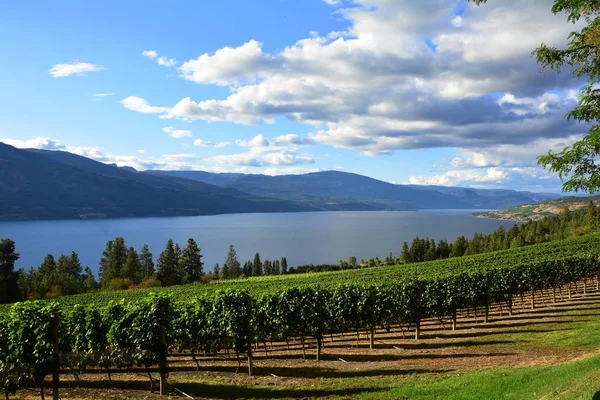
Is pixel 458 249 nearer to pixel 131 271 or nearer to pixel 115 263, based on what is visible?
pixel 131 271

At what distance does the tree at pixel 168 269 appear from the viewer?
283 feet

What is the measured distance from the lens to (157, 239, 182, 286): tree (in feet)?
283

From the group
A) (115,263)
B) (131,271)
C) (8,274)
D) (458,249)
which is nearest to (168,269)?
(131,271)

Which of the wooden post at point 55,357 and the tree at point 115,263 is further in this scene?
the tree at point 115,263

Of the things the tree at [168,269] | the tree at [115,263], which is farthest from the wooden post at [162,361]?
the tree at [115,263]

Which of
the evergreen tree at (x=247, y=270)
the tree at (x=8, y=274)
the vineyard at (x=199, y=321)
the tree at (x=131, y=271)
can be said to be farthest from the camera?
the evergreen tree at (x=247, y=270)

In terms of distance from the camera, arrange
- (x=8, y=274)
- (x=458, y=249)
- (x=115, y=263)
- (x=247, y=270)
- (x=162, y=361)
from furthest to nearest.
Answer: (x=247, y=270) → (x=458, y=249) → (x=115, y=263) → (x=8, y=274) → (x=162, y=361)

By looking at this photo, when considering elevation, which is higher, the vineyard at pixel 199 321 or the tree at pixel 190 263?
the vineyard at pixel 199 321

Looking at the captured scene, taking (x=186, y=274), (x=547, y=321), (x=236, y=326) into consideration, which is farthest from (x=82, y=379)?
(x=186, y=274)

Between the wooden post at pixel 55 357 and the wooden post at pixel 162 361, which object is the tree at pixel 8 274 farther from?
the wooden post at pixel 162 361

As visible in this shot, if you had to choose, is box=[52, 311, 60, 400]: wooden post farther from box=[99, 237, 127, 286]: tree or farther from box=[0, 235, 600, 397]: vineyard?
box=[99, 237, 127, 286]: tree

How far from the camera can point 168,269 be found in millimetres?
87000

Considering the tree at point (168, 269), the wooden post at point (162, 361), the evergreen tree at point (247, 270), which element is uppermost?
the wooden post at point (162, 361)

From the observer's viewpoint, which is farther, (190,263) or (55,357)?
(190,263)
